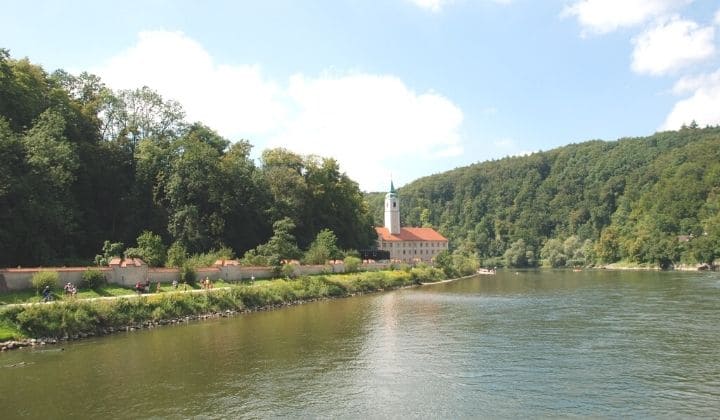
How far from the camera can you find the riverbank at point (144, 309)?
2830 cm

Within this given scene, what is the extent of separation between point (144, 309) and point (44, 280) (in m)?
5.90

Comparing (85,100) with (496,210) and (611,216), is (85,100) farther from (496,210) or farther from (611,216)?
(496,210)

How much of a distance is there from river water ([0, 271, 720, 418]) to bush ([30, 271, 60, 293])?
21.4 feet

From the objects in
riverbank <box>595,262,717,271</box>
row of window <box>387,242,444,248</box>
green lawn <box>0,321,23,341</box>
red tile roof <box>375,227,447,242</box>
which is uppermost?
red tile roof <box>375,227,447,242</box>

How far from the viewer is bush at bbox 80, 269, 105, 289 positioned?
36.9m

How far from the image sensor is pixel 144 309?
35.1 metres

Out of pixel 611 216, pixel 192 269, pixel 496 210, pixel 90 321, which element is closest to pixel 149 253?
pixel 192 269

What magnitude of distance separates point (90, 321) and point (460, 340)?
1972 centimetres

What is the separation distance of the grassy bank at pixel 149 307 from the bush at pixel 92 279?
391cm

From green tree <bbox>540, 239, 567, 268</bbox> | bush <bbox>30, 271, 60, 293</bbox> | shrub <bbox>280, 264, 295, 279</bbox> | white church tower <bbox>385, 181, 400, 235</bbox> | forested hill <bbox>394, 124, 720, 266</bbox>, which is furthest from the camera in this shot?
green tree <bbox>540, 239, 567, 268</bbox>

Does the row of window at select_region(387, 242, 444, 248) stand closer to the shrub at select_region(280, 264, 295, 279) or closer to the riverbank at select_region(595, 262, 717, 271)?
the riverbank at select_region(595, 262, 717, 271)

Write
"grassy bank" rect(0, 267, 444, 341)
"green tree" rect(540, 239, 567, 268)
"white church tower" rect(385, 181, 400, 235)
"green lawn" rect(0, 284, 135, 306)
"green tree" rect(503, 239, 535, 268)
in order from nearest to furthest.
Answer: "grassy bank" rect(0, 267, 444, 341) < "green lawn" rect(0, 284, 135, 306) < "white church tower" rect(385, 181, 400, 235) < "green tree" rect(540, 239, 567, 268) < "green tree" rect(503, 239, 535, 268)

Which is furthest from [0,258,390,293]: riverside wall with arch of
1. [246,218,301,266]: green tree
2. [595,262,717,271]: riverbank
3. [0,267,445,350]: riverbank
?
[595,262,717,271]: riverbank

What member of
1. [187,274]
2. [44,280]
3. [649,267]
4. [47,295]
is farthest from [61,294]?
[649,267]
